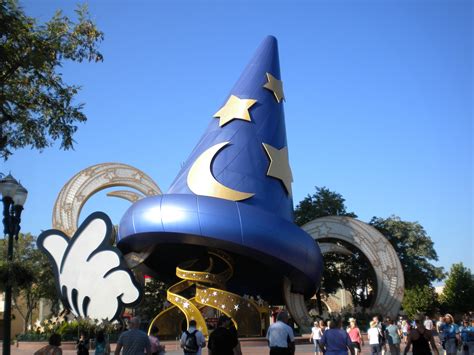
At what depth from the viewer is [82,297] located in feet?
62.5

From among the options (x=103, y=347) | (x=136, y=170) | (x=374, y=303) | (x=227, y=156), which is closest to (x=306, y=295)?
(x=374, y=303)

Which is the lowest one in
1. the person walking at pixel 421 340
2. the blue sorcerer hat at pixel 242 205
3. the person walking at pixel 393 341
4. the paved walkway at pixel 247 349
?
Answer: the paved walkway at pixel 247 349

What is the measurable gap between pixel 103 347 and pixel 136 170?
19077 millimetres

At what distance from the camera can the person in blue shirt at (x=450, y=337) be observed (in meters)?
13.0

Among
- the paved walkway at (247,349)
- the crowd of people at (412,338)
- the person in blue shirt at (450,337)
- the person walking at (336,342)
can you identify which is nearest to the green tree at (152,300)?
the paved walkway at (247,349)

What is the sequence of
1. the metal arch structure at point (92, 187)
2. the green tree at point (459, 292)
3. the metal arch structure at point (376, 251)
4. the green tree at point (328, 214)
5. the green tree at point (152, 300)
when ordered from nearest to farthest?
the metal arch structure at point (92, 187)
the metal arch structure at point (376, 251)
the green tree at point (152, 300)
the green tree at point (328, 214)
the green tree at point (459, 292)

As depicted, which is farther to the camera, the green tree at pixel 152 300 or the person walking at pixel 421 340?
the green tree at pixel 152 300

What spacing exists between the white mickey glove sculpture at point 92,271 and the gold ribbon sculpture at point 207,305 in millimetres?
4207

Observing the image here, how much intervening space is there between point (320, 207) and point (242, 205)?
20152 millimetres

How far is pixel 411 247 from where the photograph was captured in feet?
139

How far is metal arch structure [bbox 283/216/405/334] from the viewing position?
30.1 m

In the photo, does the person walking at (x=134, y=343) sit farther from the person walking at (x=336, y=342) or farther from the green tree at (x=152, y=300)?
the green tree at (x=152, y=300)

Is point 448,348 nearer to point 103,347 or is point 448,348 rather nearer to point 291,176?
point 103,347

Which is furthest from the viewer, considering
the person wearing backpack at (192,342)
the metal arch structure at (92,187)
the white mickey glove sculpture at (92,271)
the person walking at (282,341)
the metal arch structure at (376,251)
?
the metal arch structure at (376,251)
